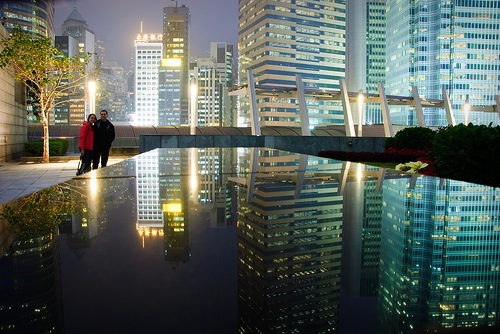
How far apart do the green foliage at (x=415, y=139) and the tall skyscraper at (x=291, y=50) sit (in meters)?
97.7

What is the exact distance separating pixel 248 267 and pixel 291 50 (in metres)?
125

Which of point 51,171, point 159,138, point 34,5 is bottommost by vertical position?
point 51,171

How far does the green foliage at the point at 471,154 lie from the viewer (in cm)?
788

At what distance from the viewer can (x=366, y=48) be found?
144m

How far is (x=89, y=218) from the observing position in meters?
2.61

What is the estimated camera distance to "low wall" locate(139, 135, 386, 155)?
1912 centimetres

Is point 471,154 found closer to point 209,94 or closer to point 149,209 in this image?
point 149,209

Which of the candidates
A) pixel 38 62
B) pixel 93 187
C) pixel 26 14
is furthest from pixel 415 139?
pixel 26 14

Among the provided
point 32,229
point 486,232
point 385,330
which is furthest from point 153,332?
point 486,232

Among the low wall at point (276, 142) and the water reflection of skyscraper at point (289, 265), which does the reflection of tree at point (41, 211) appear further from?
the low wall at point (276, 142)

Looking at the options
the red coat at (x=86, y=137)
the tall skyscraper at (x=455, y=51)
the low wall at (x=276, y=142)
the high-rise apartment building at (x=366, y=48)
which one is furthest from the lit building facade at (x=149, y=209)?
the high-rise apartment building at (x=366, y=48)

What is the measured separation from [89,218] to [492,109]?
129 ft

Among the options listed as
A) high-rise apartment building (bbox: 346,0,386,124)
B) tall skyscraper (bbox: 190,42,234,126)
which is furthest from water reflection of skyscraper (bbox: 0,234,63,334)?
tall skyscraper (bbox: 190,42,234,126)

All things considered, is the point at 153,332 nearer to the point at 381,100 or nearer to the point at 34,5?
the point at 381,100
